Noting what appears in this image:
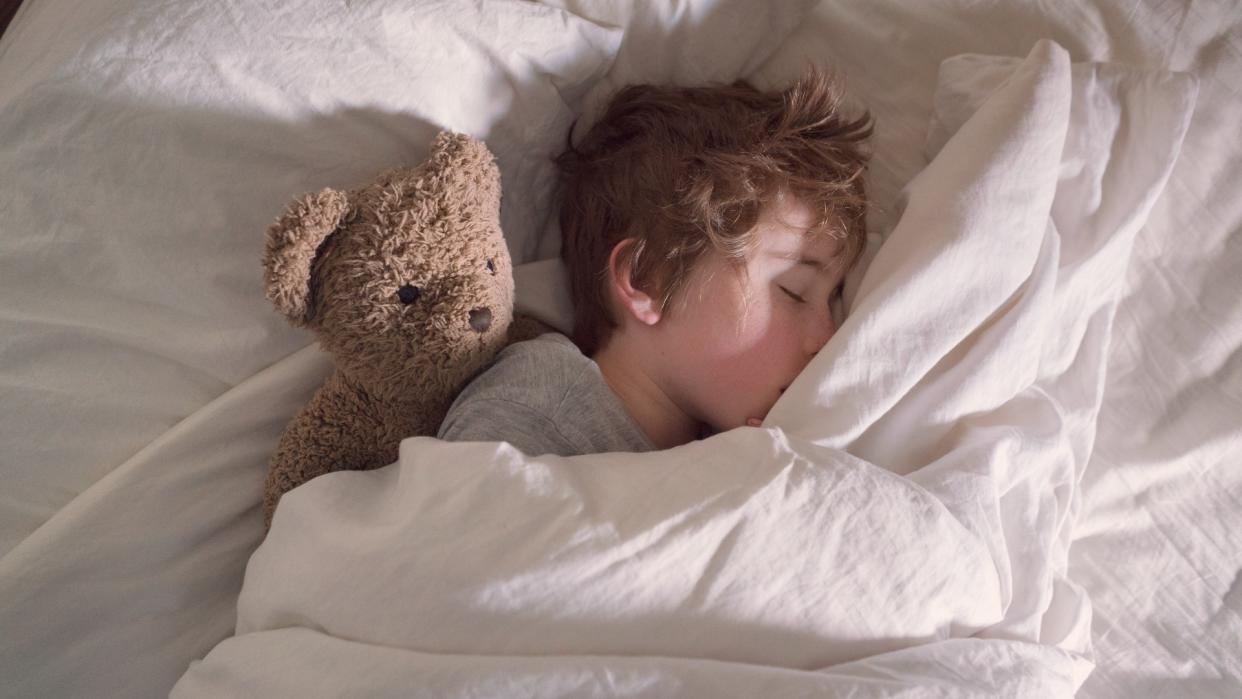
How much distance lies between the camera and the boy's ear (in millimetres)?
909

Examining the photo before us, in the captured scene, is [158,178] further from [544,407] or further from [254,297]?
[544,407]

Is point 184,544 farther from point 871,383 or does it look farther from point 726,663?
point 871,383

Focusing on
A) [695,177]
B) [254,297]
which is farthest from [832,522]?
[254,297]

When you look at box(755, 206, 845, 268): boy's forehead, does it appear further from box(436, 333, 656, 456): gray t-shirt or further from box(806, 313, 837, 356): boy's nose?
box(436, 333, 656, 456): gray t-shirt

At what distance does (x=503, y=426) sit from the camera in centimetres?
79

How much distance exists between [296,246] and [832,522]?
49 centimetres

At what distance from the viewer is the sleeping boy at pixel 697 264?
2.84 ft

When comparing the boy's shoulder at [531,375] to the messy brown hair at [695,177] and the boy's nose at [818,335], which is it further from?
the boy's nose at [818,335]

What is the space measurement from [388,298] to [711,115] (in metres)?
0.42

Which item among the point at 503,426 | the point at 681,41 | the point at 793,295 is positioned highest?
the point at 681,41

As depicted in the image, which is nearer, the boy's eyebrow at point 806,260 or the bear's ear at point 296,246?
the bear's ear at point 296,246

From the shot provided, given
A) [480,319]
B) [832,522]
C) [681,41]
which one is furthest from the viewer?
[681,41]

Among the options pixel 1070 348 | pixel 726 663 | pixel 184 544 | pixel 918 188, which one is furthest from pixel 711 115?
pixel 184 544

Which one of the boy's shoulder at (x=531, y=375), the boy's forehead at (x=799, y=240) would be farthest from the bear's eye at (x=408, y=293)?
the boy's forehead at (x=799, y=240)
